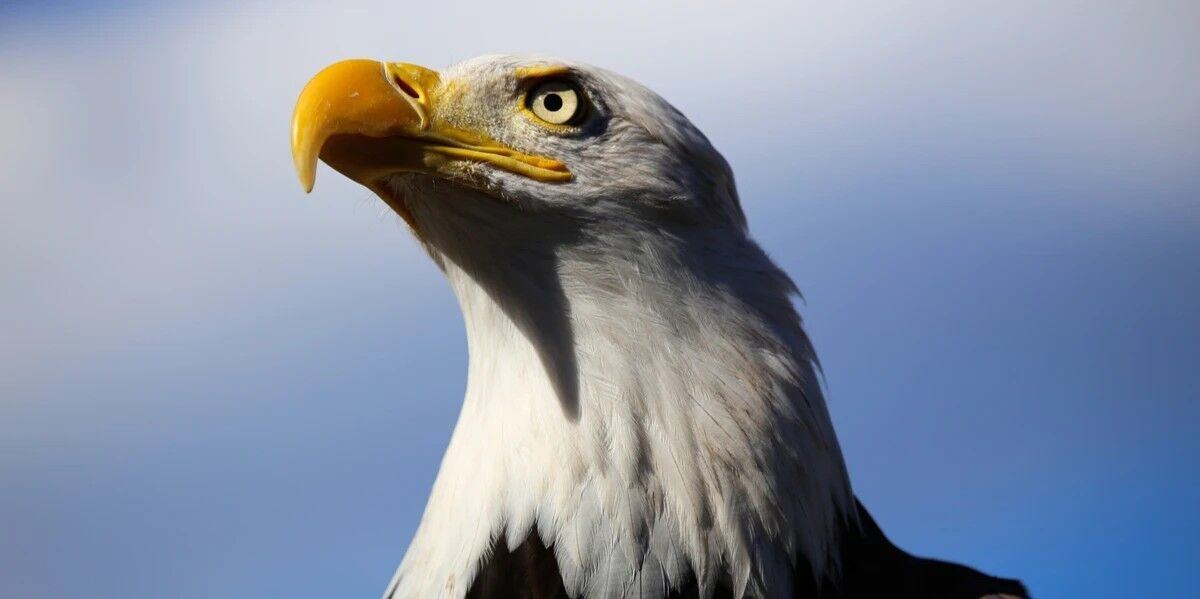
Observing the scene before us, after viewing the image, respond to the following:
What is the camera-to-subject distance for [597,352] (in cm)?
311

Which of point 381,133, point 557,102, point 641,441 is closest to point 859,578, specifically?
point 641,441

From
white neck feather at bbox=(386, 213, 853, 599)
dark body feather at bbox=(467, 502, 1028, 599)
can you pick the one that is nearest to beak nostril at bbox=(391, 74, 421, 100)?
white neck feather at bbox=(386, 213, 853, 599)

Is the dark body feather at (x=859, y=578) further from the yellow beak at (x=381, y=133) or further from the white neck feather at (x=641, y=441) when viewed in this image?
the yellow beak at (x=381, y=133)

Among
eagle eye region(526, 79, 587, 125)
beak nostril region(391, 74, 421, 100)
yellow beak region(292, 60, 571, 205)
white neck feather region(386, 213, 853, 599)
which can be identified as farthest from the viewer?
eagle eye region(526, 79, 587, 125)

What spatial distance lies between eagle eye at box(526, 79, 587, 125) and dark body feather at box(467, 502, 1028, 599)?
1114mm

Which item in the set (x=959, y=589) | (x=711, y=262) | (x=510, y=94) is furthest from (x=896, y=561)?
(x=510, y=94)

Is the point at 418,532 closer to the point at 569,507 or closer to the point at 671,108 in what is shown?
the point at 569,507

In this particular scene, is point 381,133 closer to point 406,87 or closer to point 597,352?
point 406,87

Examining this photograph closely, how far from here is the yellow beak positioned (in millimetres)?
2830

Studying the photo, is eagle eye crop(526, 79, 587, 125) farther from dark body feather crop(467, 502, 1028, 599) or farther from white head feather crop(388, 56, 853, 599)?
dark body feather crop(467, 502, 1028, 599)

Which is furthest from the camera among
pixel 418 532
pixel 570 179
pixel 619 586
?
pixel 418 532

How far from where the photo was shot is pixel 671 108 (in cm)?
334

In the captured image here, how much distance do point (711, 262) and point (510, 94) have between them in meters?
0.71

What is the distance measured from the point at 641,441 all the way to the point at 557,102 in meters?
0.95
